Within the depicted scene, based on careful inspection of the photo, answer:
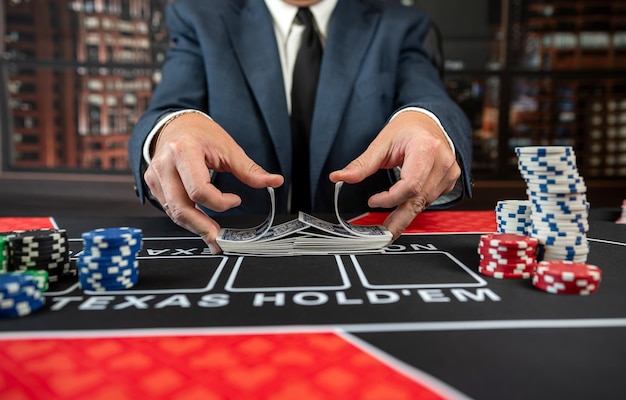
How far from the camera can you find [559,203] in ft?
3.37

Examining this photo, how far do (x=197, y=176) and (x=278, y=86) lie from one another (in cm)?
100

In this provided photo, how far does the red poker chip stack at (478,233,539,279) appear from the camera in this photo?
956 mm

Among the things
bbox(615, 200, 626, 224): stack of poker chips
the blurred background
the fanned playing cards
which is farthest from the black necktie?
the blurred background

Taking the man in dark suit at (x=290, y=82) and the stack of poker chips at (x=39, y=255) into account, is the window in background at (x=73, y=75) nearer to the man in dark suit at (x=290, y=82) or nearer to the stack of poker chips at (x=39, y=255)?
the man in dark suit at (x=290, y=82)

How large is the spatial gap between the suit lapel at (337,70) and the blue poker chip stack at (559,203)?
110 centimetres

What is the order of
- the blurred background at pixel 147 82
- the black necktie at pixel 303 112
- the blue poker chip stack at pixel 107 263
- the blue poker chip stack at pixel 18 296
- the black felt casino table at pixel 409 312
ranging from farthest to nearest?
1. the blurred background at pixel 147 82
2. the black necktie at pixel 303 112
3. the blue poker chip stack at pixel 107 263
4. the blue poker chip stack at pixel 18 296
5. the black felt casino table at pixel 409 312

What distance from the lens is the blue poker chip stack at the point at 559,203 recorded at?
1.03m

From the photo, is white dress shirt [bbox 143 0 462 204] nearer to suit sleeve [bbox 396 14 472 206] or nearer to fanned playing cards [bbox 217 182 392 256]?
suit sleeve [bbox 396 14 472 206]

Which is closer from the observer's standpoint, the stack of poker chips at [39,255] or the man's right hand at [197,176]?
the stack of poker chips at [39,255]

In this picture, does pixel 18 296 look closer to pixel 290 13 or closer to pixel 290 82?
pixel 290 82

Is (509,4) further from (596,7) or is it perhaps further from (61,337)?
(61,337)

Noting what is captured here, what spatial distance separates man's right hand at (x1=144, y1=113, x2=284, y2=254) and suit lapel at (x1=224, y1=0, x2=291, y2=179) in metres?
0.72

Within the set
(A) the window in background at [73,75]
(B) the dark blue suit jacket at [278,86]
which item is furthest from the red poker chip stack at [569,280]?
(A) the window in background at [73,75]

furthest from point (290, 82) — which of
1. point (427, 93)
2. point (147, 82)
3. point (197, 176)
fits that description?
point (147, 82)
